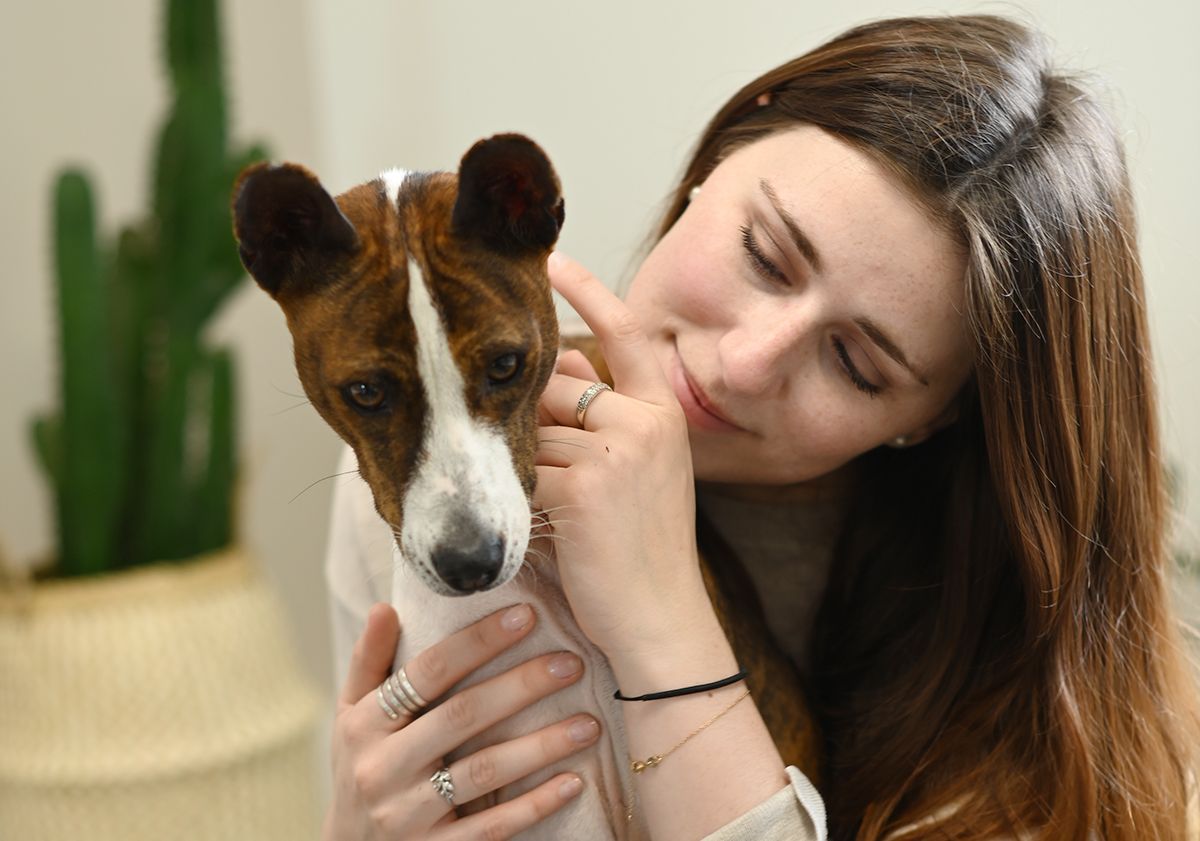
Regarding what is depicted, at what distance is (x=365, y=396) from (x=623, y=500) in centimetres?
29

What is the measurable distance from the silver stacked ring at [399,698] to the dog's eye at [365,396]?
0.35 meters

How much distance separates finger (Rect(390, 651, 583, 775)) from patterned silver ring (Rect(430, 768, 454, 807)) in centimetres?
3

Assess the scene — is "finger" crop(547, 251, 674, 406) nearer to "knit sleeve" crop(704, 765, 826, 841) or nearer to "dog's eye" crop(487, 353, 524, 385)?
"dog's eye" crop(487, 353, 524, 385)

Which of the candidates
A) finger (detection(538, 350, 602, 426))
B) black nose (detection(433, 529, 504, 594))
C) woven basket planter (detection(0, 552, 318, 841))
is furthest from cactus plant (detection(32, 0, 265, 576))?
black nose (detection(433, 529, 504, 594))

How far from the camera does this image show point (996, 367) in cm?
127

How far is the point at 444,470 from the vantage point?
0.97m

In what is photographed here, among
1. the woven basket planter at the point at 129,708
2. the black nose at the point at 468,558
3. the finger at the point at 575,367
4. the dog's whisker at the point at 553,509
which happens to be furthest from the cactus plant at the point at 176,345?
the black nose at the point at 468,558

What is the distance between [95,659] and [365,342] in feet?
4.89

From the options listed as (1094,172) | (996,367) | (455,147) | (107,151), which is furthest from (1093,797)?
(107,151)

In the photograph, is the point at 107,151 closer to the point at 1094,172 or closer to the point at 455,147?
the point at 455,147

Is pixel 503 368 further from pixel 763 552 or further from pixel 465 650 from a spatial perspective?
pixel 763 552

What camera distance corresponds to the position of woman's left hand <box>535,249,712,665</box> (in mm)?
1118

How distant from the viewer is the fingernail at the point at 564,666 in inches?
45.9

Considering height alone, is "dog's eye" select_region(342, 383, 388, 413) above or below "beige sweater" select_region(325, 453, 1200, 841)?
above
